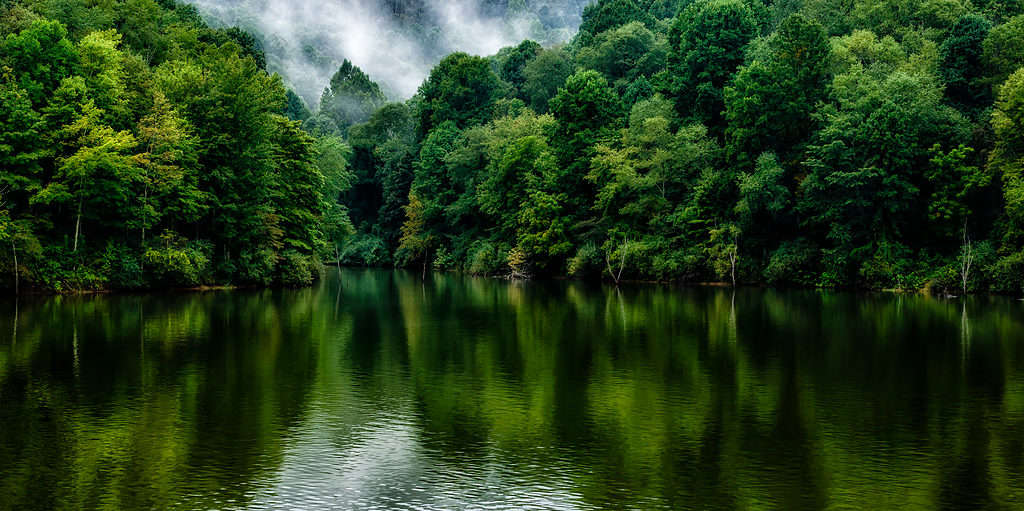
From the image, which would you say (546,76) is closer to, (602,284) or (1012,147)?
(602,284)

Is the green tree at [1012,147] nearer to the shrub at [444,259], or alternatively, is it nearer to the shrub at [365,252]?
the shrub at [444,259]

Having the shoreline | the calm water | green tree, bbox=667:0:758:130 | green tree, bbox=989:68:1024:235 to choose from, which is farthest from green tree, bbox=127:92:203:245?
green tree, bbox=989:68:1024:235

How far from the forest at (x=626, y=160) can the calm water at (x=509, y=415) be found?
52.5 feet

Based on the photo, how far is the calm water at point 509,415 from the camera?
1227cm

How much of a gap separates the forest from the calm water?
1601cm

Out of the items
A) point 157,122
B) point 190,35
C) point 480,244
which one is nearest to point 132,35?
point 190,35

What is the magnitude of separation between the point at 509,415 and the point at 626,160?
51653 millimetres

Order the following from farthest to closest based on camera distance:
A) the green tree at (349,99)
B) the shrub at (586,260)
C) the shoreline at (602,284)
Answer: the green tree at (349,99), the shrub at (586,260), the shoreline at (602,284)

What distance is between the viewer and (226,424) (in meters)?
16.1

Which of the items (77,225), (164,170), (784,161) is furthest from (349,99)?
(77,225)

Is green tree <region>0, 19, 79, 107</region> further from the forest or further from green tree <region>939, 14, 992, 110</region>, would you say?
green tree <region>939, 14, 992, 110</region>

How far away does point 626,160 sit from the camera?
67.1 meters

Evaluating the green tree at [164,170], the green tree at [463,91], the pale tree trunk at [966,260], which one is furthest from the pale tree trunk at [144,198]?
the green tree at [463,91]

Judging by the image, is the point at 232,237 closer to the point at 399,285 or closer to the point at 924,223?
the point at 399,285
